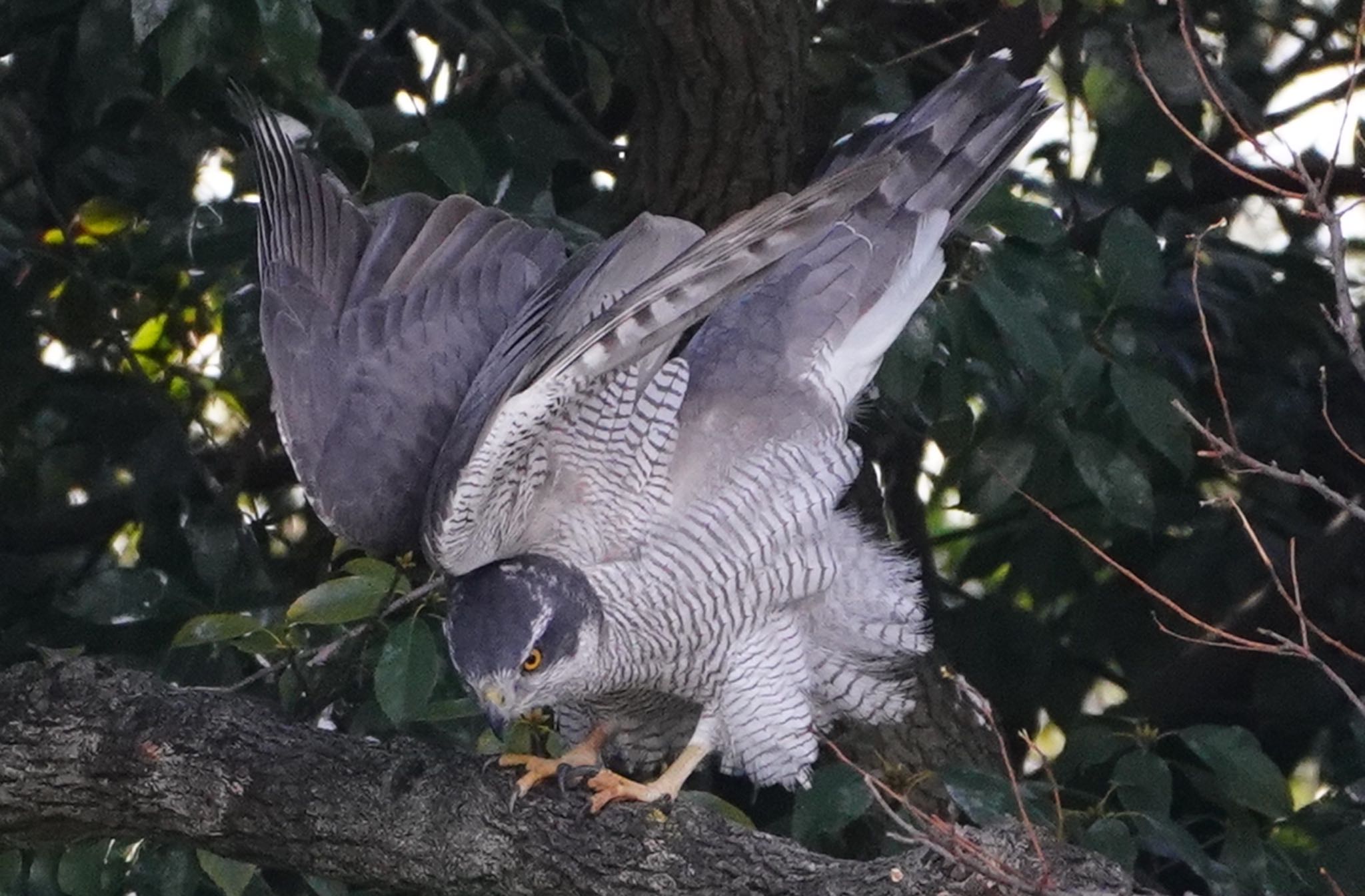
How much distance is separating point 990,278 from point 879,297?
0.76 ft

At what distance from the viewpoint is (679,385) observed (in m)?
3.49

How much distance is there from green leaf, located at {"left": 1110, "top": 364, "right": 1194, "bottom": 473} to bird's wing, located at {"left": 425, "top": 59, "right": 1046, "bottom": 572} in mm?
433

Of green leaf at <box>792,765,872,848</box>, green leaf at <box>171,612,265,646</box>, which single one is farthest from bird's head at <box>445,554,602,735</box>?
green leaf at <box>792,765,872,848</box>

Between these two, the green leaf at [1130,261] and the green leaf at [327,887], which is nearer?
the green leaf at [327,887]

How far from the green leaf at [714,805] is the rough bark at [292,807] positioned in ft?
0.50

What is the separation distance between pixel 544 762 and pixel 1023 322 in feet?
4.01

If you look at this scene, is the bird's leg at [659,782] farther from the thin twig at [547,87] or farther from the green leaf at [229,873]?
the thin twig at [547,87]

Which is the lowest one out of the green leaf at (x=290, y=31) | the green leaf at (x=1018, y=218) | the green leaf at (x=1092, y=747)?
the green leaf at (x=1092, y=747)

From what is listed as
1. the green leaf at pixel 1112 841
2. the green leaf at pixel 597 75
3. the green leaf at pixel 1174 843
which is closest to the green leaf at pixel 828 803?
the green leaf at pixel 1112 841

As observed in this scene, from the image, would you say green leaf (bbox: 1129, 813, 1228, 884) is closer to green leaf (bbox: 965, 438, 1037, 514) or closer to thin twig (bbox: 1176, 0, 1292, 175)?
green leaf (bbox: 965, 438, 1037, 514)

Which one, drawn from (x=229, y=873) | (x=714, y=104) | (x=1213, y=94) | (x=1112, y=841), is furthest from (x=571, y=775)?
(x=714, y=104)

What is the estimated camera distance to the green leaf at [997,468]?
156 inches

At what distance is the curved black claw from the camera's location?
3.28 m

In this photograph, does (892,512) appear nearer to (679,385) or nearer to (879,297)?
(879,297)
